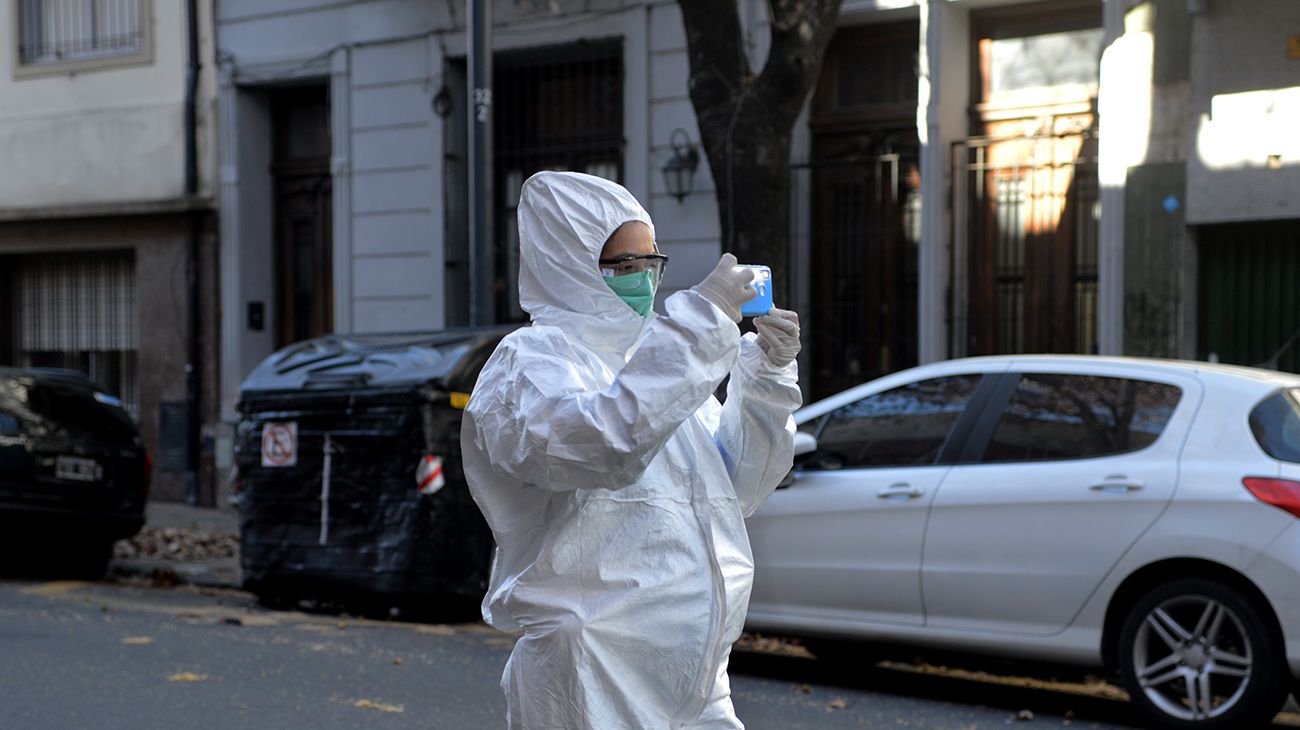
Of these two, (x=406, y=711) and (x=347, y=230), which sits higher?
(x=347, y=230)

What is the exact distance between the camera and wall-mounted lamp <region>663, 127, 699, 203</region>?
12828mm

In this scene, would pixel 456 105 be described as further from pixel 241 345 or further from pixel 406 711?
pixel 406 711

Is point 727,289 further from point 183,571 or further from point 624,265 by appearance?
point 183,571

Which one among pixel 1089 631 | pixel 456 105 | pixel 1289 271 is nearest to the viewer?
pixel 1089 631

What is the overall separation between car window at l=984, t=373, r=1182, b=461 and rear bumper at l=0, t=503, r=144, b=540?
684 cm

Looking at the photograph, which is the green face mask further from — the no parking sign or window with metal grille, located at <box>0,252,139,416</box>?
window with metal grille, located at <box>0,252,139,416</box>

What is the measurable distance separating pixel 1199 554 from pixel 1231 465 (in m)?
0.38

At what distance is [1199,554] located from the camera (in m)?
5.79

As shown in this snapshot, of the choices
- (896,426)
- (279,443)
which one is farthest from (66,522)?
(896,426)

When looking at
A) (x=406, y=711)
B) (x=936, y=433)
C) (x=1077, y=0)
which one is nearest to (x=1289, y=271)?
(x=1077, y=0)

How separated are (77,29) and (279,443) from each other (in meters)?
9.47

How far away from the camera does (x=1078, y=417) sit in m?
6.39

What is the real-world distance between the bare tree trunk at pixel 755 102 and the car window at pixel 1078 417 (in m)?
2.66

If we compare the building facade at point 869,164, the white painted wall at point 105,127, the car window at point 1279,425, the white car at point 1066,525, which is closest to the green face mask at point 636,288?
the white car at point 1066,525
